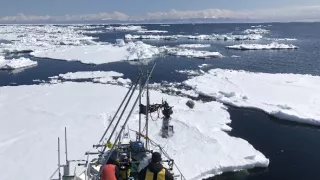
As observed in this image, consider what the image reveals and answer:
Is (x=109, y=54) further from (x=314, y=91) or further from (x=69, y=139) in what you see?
(x=69, y=139)

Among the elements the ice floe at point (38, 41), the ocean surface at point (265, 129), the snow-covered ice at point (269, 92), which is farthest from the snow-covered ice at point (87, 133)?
the ice floe at point (38, 41)

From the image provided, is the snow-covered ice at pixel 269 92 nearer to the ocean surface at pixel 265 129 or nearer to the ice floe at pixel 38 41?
the ocean surface at pixel 265 129

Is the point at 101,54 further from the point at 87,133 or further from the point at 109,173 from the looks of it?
the point at 109,173

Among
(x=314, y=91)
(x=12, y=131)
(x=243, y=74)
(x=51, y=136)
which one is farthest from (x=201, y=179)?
(x=243, y=74)

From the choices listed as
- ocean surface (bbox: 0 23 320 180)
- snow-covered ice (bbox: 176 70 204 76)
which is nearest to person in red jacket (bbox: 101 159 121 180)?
ocean surface (bbox: 0 23 320 180)

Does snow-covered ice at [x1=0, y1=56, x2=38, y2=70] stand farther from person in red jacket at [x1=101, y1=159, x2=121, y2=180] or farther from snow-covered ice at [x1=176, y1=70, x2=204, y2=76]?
person in red jacket at [x1=101, y1=159, x2=121, y2=180]

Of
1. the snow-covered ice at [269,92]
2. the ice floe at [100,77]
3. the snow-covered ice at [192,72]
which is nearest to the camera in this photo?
the snow-covered ice at [269,92]
